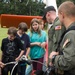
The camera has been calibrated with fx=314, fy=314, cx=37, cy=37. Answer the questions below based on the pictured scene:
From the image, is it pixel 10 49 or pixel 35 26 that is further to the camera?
pixel 35 26

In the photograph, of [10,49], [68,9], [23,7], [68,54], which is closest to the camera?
[68,54]

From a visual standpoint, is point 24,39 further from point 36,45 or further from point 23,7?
point 23,7

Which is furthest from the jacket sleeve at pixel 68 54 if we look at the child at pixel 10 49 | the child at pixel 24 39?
the child at pixel 24 39

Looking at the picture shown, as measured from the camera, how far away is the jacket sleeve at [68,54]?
3.37 metres

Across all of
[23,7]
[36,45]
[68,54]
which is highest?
[68,54]

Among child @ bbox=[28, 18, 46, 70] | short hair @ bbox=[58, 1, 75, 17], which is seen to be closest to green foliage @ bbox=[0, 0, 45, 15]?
child @ bbox=[28, 18, 46, 70]

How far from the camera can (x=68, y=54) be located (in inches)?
133

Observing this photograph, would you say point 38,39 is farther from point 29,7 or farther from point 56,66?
point 29,7

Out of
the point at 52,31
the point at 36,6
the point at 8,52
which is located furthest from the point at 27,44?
the point at 36,6

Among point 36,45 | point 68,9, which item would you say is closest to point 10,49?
point 36,45

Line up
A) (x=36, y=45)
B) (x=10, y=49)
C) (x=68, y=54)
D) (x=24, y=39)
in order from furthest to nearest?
(x=36, y=45) → (x=24, y=39) → (x=10, y=49) → (x=68, y=54)

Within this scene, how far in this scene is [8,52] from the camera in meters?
6.45

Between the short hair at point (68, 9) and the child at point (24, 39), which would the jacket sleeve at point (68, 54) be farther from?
the child at point (24, 39)

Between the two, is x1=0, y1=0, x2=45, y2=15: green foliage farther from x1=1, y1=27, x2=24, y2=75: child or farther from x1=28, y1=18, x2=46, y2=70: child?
x1=1, y1=27, x2=24, y2=75: child
